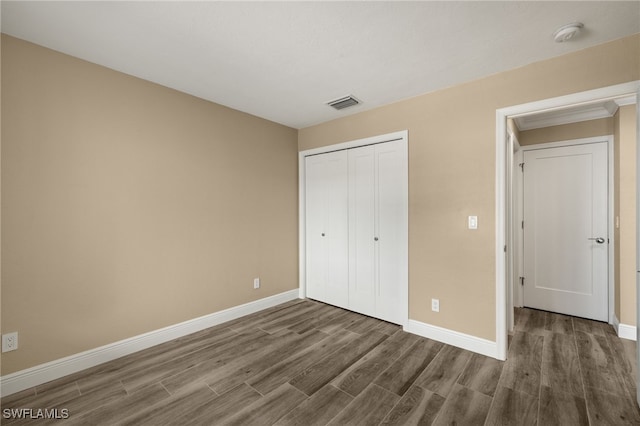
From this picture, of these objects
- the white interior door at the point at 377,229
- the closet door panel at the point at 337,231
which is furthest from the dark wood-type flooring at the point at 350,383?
the closet door panel at the point at 337,231

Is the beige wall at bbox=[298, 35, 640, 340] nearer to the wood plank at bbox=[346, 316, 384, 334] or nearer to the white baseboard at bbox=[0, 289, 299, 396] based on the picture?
the wood plank at bbox=[346, 316, 384, 334]

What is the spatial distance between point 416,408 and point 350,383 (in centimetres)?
49

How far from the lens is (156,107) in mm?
2736

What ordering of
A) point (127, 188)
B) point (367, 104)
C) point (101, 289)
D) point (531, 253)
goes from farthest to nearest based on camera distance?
point (531, 253) → point (367, 104) → point (127, 188) → point (101, 289)

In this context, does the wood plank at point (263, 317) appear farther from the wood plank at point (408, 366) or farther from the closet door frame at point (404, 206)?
the wood plank at point (408, 366)

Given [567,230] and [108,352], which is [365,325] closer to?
[108,352]

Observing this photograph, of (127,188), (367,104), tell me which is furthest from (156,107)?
(367,104)

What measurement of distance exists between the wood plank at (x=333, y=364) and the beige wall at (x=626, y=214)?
252cm

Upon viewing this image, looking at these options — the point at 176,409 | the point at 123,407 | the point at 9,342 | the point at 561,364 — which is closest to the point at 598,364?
the point at 561,364

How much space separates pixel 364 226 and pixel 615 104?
9.67ft

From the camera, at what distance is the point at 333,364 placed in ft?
7.85

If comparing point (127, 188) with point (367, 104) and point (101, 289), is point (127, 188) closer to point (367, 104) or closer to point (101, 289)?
point (101, 289)

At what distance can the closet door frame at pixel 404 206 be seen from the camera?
305cm

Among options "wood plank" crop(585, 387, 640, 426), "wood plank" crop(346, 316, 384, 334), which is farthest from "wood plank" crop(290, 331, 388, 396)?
"wood plank" crop(585, 387, 640, 426)
